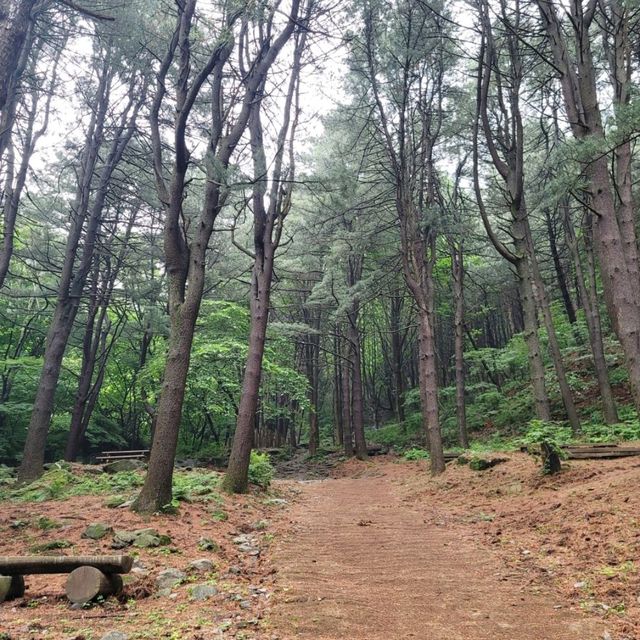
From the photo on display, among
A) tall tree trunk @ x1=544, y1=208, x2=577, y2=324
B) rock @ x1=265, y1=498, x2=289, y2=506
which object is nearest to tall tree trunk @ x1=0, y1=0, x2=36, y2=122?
rock @ x1=265, y1=498, x2=289, y2=506

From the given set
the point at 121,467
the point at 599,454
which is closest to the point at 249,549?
the point at 599,454

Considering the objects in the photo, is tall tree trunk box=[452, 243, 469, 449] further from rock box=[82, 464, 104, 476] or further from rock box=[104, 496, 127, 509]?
rock box=[104, 496, 127, 509]

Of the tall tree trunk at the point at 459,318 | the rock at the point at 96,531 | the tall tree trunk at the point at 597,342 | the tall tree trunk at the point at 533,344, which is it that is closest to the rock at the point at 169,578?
the rock at the point at 96,531

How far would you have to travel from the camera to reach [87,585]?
3.30 metres

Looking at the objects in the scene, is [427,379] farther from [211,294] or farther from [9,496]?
[211,294]

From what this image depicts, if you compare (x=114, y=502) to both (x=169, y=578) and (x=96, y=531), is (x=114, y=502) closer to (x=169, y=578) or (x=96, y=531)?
(x=96, y=531)

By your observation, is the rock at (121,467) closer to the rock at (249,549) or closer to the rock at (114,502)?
the rock at (114,502)

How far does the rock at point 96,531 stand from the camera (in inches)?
199

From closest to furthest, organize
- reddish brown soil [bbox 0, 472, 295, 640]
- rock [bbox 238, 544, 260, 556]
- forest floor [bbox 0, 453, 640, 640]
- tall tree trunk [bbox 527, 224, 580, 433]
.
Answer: reddish brown soil [bbox 0, 472, 295, 640] → forest floor [bbox 0, 453, 640, 640] → rock [bbox 238, 544, 260, 556] → tall tree trunk [bbox 527, 224, 580, 433]

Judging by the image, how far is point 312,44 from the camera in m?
9.93

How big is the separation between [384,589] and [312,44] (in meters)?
10.3

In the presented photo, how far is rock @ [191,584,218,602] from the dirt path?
555 millimetres

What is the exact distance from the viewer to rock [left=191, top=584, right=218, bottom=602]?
3.51m

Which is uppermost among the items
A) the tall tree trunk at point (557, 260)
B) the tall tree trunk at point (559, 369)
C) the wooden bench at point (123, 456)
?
the tall tree trunk at point (557, 260)
